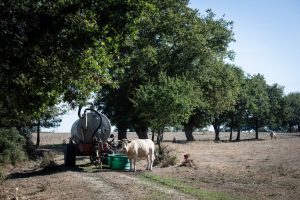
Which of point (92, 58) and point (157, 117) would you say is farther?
point (157, 117)

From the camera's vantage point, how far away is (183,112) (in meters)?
32.9

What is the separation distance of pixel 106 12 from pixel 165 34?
33.0 meters

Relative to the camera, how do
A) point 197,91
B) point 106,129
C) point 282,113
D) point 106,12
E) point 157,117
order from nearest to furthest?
1. point 106,12
2. point 106,129
3. point 157,117
4. point 197,91
5. point 282,113

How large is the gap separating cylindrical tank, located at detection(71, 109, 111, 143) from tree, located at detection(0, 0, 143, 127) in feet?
41.8

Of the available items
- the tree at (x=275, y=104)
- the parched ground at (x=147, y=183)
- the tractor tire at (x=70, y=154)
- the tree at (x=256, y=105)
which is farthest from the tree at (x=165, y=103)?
the tree at (x=275, y=104)

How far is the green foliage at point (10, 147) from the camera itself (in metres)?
29.4

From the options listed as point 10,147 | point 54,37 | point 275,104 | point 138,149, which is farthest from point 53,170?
point 275,104

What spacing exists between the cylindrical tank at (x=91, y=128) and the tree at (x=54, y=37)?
12.8 m

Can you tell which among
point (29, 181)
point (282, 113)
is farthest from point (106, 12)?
point (282, 113)

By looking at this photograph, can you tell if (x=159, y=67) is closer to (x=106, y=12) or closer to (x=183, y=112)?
(x=183, y=112)

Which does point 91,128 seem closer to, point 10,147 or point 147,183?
point 10,147

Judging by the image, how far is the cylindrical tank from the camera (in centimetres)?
2788

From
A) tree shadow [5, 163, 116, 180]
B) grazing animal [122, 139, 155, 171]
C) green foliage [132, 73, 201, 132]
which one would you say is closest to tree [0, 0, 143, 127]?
tree shadow [5, 163, 116, 180]

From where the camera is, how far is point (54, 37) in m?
14.0
